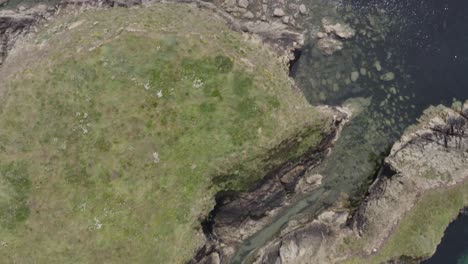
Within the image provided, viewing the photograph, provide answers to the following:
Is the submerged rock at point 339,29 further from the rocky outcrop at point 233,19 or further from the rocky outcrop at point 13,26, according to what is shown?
the rocky outcrop at point 13,26

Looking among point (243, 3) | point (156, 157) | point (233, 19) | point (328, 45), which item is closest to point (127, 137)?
point (156, 157)

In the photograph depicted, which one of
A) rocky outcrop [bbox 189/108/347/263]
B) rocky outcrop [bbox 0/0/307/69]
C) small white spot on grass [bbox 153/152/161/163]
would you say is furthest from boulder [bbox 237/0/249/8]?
small white spot on grass [bbox 153/152/161/163]

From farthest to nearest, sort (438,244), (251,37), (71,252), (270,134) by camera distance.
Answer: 1. (438,244)
2. (251,37)
3. (270,134)
4. (71,252)

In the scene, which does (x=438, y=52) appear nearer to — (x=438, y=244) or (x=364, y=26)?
(x=364, y=26)

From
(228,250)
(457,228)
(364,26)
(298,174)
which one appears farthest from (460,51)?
(228,250)

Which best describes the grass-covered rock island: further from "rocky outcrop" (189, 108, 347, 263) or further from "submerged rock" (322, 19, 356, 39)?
"submerged rock" (322, 19, 356, 39)

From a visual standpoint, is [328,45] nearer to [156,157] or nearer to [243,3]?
[243,3]
